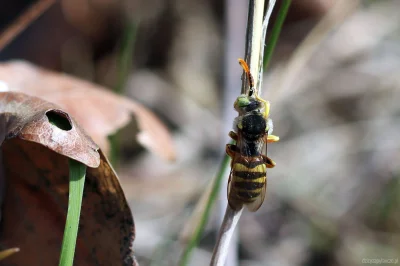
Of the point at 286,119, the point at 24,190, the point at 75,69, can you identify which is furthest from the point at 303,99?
the point at 24,190

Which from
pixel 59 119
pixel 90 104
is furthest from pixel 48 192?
pixel 90 104

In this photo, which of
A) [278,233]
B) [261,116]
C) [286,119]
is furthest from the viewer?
[286,119]

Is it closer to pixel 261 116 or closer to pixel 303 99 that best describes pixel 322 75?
pixel 303 99

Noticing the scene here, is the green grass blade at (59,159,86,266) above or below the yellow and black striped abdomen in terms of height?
below

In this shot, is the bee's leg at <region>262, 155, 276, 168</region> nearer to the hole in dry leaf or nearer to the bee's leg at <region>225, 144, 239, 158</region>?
the bee's leg at <region>225, 144, 239, 158</region>

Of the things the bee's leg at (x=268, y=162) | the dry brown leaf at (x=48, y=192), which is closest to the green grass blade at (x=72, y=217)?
the dry brown leaf at (x=48, y=192)

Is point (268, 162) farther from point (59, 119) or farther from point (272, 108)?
point (272, 108)

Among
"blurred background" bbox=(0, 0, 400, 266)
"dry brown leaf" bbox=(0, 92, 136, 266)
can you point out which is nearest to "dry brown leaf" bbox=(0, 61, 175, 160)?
"dry brown leaf" bbox=(0, 92, 136, 266)
